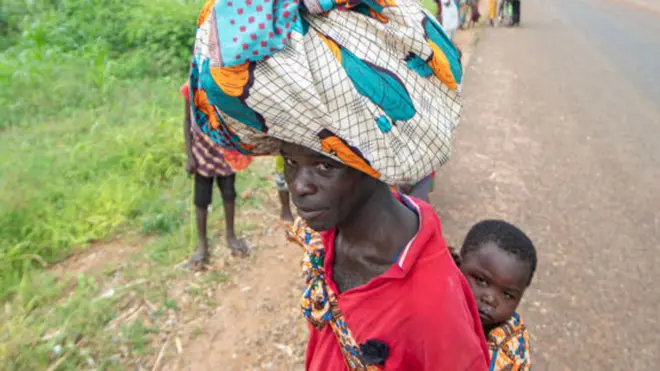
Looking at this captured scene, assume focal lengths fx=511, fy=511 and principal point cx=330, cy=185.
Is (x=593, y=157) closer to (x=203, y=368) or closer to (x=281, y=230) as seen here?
(x=281, y=230)

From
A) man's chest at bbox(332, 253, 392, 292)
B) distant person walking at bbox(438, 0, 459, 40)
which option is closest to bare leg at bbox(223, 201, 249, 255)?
man's chest at bbox(332, 253, 392, 292)

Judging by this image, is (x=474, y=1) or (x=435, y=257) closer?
(x=435, y=257)

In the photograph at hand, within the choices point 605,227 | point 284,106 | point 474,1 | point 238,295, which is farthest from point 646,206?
point 474,1

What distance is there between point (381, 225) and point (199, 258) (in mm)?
2644

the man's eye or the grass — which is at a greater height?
the man's eye

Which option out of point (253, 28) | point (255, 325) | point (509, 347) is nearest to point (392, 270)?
point (253, 28)

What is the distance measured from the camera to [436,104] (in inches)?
47.6

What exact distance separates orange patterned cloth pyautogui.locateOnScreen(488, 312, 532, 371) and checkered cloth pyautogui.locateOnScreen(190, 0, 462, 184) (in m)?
0.94

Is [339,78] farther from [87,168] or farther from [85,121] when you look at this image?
[85,121]

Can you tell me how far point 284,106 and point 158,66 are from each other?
6.88 meters

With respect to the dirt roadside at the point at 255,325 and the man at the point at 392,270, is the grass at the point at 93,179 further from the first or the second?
the man at the point at 392,270

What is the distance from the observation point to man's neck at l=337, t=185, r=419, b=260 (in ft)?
4.34

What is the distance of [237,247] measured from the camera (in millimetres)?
3877

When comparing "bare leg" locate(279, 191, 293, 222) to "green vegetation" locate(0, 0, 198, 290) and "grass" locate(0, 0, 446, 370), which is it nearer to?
"grass" locate(0, 0, 446, 370)
